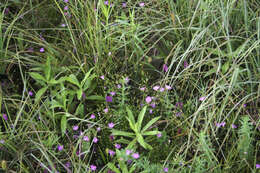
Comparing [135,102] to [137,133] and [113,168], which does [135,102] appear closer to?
[137,133]

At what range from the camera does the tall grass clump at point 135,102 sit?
150cm

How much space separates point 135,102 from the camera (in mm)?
1810

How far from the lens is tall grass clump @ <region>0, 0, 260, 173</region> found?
4.93 ft

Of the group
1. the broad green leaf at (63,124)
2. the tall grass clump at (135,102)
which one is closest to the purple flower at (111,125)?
the tall grass clump at (135,102)

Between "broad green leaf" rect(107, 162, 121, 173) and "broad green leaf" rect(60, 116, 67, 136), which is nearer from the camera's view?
"broad green leaf" rect(107, 162, 121, 173)

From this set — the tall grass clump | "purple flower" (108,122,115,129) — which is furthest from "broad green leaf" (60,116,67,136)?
"purple flower" (108,122,115,129)

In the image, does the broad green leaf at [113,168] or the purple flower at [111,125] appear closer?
the broad green leaf at [113,168]

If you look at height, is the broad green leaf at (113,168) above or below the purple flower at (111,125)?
below

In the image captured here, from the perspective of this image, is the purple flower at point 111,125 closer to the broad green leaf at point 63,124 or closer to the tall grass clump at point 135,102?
the tall grass clump at point 135,102

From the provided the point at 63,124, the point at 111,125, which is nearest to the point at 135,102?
the point at 111,125

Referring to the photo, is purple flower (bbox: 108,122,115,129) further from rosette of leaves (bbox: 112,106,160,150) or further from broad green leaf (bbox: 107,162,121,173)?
broad green leaf (bbox: 107,162,121,173)

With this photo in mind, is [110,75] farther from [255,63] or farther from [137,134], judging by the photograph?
[255,63]

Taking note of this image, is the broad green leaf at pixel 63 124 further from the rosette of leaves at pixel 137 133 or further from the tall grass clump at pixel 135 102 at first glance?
the rosette of leaves at pixel 137 133

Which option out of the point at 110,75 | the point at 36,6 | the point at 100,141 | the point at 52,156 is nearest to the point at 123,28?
the point at 110,75
